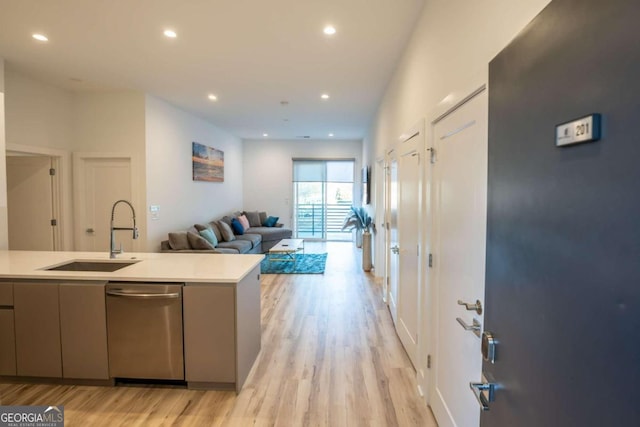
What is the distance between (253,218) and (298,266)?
293 cm

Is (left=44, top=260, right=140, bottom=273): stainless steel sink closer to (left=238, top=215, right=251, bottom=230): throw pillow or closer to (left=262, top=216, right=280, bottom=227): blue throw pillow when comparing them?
(left=238, top=215, right=251, bottom=230): throw pillow

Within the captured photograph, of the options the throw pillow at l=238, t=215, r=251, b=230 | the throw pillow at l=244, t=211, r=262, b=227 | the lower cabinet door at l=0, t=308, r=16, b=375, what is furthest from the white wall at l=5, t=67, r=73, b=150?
the throw pillow at l=244, t=211, r=262, b=227

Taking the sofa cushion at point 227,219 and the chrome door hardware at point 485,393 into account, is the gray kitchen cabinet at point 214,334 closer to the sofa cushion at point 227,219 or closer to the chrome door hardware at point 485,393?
the chrome door hardware at point 485,393

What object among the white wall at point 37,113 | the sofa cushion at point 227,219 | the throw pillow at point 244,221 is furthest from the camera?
the throw pillow at point 244,221

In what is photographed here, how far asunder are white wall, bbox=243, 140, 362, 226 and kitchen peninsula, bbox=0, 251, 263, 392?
23.3 feet

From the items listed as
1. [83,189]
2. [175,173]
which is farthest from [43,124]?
[175,173]

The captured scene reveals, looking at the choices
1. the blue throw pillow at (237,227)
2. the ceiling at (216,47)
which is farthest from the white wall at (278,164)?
the ceiling at (216,47)

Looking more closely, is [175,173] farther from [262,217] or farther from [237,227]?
[262,217]

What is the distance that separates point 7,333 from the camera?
2.55m

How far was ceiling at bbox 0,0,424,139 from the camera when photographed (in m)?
2.70

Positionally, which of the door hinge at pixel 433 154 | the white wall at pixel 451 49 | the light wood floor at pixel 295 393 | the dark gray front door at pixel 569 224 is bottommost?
the light wood floor at pixel 295 393

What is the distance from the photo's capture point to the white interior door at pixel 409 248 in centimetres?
266

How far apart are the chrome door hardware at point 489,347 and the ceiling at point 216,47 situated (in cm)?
249

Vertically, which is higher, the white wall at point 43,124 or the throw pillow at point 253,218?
the white wall at point 43,124
